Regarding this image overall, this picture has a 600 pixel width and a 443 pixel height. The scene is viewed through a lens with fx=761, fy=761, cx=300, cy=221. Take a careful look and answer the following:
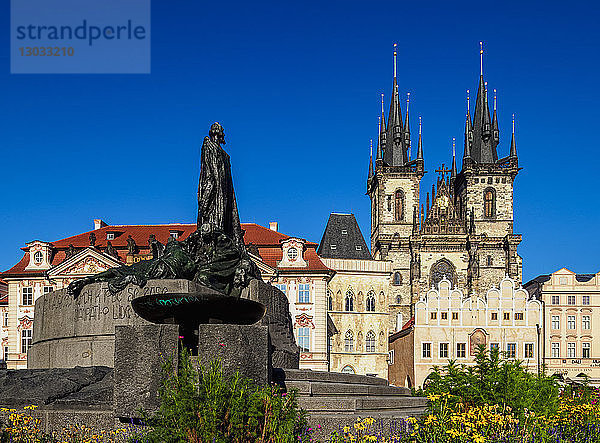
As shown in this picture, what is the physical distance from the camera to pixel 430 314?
187ft

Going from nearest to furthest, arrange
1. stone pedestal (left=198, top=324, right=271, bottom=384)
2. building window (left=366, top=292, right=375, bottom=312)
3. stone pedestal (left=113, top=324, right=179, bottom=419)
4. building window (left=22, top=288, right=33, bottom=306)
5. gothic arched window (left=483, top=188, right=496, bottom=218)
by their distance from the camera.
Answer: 1. stone pedestal (left=198, top=324, right=271, bottom=384)
2. stone pedestal (left=113, top=324, right=179, bottom=419)
3. building window (left=22, top=288, right=33, bottom=306)
4. building window (left=366, top=292, right=375, bottom=312)
5. gothic arched window (left=483, top=188, right=496, bottom=218)

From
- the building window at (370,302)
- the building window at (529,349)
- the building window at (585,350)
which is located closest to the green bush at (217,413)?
the building window at (529,349)

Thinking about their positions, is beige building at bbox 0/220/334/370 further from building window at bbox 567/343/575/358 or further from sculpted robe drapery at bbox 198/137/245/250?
building window at bbox 567/343/575/358

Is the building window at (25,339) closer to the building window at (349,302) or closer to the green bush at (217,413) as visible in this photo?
the building window at (349,302)

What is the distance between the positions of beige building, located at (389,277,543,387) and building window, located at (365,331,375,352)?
16.9 ft

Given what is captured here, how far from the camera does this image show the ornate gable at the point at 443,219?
80375 mm

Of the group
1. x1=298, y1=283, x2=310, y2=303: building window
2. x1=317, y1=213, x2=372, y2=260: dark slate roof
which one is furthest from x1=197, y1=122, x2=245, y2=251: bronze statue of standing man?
x1=317, y1=213, x2=372, y2=260: dark slate roof

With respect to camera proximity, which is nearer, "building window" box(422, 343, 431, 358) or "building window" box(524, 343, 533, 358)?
"building window" box(524, 343, 533, 358)

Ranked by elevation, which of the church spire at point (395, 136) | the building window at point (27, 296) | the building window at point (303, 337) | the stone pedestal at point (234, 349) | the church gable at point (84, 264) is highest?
the church spire at point (395, 136)

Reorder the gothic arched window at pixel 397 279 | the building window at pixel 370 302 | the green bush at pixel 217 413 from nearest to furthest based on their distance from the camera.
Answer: the green bush at pixel 217 413, the building window at pixel 370 302, the gothic arched window at pixel 397 279

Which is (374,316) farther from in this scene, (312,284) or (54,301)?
(54,301)

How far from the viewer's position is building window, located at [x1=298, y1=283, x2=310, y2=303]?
153ft

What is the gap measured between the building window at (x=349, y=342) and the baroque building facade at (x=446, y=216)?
11908 millimetres

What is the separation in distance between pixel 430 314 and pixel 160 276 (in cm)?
4586
